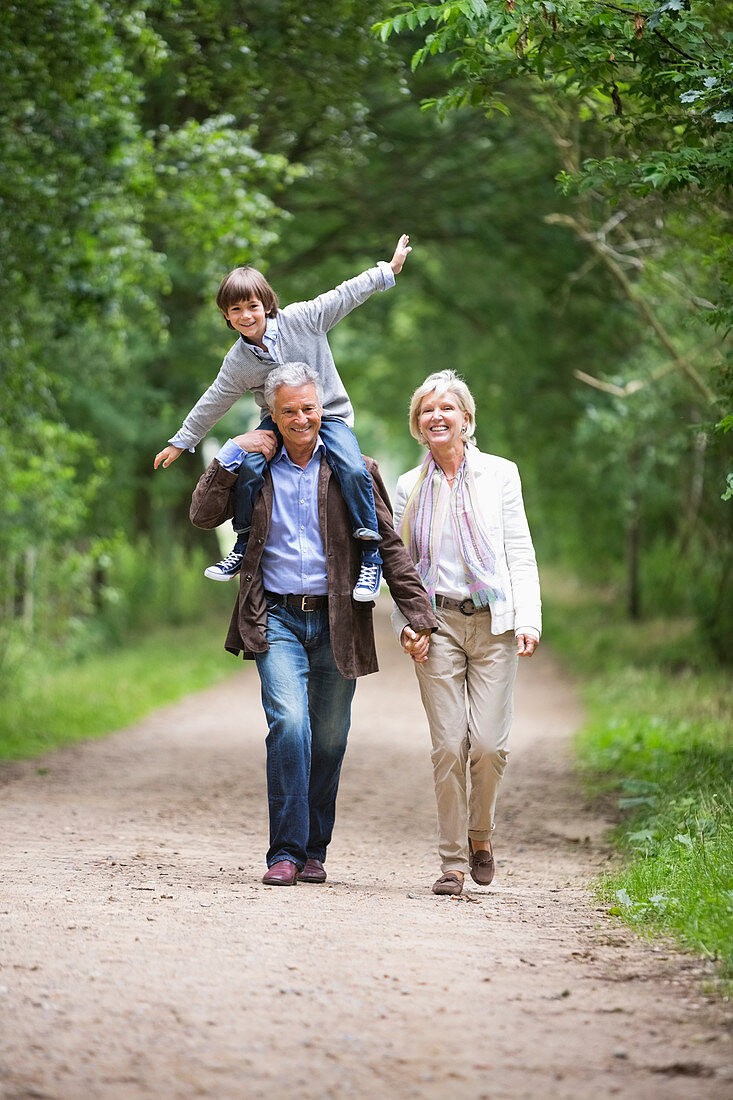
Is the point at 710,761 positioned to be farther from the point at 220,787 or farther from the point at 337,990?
the point at 337,990

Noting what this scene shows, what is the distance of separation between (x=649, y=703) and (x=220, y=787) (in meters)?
5.30

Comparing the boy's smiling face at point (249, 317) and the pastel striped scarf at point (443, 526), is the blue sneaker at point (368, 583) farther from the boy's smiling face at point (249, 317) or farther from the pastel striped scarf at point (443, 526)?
the boy's smiling face at point (249, 317)

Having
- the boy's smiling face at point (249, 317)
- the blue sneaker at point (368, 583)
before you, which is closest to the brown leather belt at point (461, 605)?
the blue sneaker at point (368, 583)

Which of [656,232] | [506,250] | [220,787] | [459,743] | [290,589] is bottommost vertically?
[220,787]

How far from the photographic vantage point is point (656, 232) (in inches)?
457

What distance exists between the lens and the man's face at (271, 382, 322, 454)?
5.51m

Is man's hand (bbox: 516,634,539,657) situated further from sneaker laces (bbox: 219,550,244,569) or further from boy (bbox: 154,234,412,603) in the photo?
sneaker laces (bbox: 219,550,244,569)

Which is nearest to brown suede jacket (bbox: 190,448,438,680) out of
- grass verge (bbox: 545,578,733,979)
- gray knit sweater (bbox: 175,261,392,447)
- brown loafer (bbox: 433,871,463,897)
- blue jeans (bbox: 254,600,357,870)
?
blue jeans (bbox: 254,600,357,870)

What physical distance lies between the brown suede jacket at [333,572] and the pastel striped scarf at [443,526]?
0.18 m

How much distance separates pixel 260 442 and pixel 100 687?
9457 millimetres

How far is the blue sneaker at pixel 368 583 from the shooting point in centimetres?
548

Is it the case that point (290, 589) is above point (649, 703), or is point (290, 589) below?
above

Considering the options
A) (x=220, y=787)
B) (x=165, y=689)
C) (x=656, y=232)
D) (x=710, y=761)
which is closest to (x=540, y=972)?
(x=710, y=761)

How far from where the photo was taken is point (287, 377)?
5527mm
